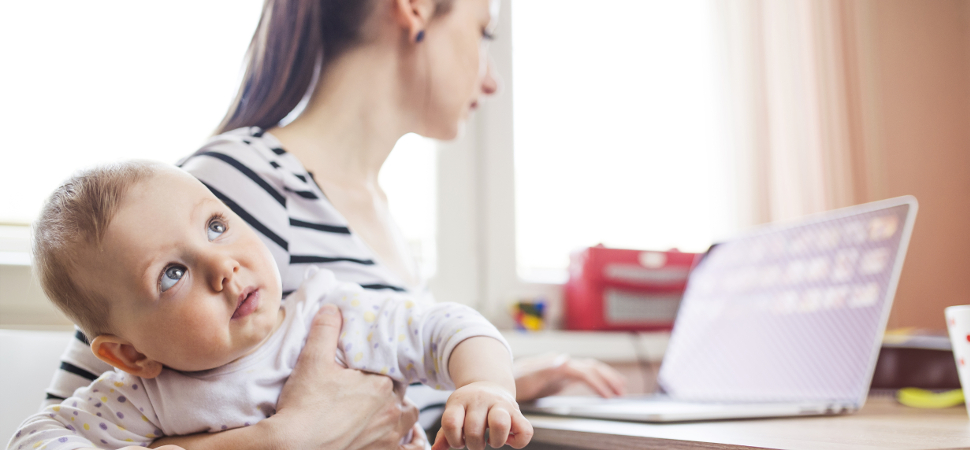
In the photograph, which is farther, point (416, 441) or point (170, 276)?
point (416, 441)

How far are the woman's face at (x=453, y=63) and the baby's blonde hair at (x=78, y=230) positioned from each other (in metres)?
0.47

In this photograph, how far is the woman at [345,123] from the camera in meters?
0.79

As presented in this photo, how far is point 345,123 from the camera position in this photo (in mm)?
967

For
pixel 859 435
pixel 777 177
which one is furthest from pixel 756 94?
pixel 859 435

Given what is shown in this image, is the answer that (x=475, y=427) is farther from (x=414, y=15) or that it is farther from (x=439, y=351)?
(x=414, y=15)

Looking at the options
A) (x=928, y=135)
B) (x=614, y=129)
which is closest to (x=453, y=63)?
(x=614, y=129)

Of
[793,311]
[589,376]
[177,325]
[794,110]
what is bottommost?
[589,376]

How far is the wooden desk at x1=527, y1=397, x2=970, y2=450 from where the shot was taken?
1.69 feet

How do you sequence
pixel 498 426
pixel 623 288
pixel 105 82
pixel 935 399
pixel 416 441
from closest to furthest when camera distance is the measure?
1. pixel 498 426
2. pixel 416 441
3. pixel 935 399
4. pixel 105 82
5. pixel 623 288

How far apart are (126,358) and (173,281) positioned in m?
0.10

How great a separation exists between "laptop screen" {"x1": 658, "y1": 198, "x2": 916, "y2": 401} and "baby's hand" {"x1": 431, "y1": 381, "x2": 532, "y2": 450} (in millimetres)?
543

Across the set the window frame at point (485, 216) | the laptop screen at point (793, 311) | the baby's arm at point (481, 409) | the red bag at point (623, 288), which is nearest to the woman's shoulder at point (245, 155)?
the baby's arm at point (481, 409)

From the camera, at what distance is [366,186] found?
Result: 1.00 metres

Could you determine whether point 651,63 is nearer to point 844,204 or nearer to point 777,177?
point 777,177
